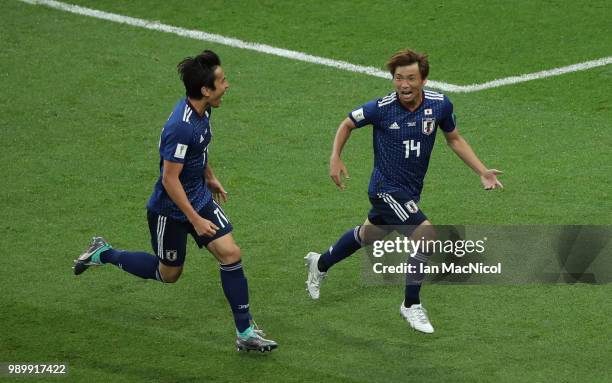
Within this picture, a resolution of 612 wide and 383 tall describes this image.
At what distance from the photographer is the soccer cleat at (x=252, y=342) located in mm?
10016

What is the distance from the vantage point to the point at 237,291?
32.8 feet

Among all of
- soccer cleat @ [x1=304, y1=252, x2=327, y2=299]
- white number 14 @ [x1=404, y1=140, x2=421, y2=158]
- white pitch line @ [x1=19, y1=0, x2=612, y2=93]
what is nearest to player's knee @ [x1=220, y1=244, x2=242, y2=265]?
soccer cleat @ [x1=304, y1=252, x2=327, y2=299]

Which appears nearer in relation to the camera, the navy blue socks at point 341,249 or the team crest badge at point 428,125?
the team crest badge at point 428,125

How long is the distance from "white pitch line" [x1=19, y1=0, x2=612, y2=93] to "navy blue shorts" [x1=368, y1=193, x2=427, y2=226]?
595 cm

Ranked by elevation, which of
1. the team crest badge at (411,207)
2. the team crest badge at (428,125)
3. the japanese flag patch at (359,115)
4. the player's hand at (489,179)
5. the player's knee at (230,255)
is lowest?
the player's knee at (230,255)

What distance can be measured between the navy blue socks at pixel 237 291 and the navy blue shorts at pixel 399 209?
1.31 m

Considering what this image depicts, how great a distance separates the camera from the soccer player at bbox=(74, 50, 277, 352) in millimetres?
9727

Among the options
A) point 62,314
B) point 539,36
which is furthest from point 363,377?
point 539,36

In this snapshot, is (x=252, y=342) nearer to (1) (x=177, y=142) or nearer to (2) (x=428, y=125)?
(1) (x=177, y=142)

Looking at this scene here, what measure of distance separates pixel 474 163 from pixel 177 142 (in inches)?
95.6

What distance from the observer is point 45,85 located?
16.6 metres

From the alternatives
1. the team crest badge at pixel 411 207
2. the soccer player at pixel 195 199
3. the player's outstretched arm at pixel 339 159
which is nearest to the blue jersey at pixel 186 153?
the soccer player at pixel 195 199

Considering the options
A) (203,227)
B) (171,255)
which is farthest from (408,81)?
(171,255)

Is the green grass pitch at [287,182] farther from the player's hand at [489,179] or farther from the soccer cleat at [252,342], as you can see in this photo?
the player's hand at [489,179]
